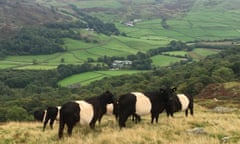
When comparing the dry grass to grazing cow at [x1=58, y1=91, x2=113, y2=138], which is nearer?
the dry grass

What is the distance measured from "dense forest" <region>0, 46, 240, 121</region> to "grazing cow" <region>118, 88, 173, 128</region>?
5202 cm

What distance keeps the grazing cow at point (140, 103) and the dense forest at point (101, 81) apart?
171ft

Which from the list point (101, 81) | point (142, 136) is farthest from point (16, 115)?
point (101, 81)

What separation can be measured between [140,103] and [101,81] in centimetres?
11365

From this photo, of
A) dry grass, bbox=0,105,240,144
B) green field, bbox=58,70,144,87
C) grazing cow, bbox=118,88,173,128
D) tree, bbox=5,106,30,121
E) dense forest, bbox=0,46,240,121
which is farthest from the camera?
green field, bbox=58,70,144,87

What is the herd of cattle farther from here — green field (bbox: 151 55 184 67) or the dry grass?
green field (bbox: 151 55 184 67)

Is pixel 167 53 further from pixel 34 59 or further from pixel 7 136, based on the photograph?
pixel 7 136

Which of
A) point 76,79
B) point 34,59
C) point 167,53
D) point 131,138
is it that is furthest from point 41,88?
point 131,138

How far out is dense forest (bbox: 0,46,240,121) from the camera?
95794mm

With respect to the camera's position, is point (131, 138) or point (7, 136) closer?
point (131, 138)

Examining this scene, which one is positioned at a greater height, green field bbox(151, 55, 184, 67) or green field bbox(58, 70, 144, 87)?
green field bbox(151, 55, 184, 67)

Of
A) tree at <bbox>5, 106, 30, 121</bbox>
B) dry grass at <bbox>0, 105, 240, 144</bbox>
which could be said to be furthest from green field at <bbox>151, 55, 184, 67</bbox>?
dry grass at <bbox>0, 105, 240, 144</bbox>

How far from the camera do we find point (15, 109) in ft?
234

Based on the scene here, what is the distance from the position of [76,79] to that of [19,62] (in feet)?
163
